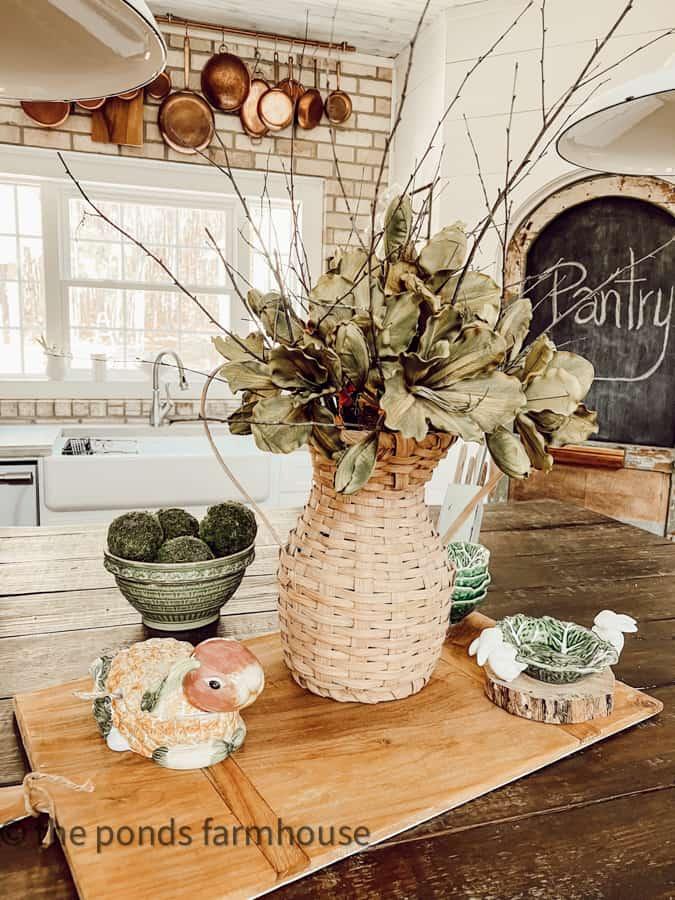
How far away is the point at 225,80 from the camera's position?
3.58m

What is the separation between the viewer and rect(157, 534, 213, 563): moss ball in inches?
39.5

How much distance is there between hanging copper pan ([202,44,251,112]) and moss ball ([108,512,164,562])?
3.17m

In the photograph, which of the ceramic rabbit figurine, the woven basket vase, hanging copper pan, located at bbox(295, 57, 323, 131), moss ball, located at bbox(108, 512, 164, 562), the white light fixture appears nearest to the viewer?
the ceramic rabbit figurine

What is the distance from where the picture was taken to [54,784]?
695mm

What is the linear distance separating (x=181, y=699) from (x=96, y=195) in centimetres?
351

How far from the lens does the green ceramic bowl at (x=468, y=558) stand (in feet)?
3.67

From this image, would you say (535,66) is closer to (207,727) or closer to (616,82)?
(616,82)

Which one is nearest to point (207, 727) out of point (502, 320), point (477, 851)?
point (477, 851)

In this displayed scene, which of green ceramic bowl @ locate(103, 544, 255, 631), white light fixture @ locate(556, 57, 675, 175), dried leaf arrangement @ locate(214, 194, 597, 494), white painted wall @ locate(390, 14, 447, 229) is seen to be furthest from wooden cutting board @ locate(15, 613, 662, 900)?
white painted wall @ locate(390, 14, 447, 229)

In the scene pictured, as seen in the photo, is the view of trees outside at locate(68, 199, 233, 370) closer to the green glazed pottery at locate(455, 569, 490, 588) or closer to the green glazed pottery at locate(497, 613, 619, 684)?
the green glazed pottery at locate(455, 569, 490, 588)

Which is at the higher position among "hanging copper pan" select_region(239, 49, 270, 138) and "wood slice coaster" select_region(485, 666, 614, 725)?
"hanging copper pan" select_region(239, 49, 270, 138)

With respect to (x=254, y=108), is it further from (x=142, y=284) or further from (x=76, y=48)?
(x=76, y=48)

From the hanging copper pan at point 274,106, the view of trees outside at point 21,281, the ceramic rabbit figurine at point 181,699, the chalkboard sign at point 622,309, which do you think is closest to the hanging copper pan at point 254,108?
the hanging copper pan at point 274,106

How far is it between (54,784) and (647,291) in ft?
10.2
